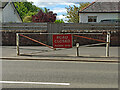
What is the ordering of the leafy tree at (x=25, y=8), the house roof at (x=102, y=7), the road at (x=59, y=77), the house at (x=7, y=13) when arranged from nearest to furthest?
the road at (x=59, y=77) < the house roof at (x=102, y=7) < the house at (x=7, y=13) < the leafy tree at (x=25, y=8)

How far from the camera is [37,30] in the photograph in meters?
15.1

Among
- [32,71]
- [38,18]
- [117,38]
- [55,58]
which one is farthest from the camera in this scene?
[38,18]

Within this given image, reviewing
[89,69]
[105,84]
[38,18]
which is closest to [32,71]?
[89,69]

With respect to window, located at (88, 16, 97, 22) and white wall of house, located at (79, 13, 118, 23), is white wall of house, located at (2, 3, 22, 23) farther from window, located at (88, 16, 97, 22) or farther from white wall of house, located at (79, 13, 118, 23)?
window, located at (88, 16, 97, 22)

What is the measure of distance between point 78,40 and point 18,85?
10.1m

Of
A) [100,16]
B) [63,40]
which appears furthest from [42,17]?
[63,40]

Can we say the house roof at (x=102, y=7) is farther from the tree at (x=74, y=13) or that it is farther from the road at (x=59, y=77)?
the road at (x=59, y=77)

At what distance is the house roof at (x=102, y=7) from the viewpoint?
2678cm

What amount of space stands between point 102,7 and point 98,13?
55.4 inches

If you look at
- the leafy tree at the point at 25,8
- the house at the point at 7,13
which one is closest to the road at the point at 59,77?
the house at the point at 7,13

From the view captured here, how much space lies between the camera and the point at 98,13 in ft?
88.0

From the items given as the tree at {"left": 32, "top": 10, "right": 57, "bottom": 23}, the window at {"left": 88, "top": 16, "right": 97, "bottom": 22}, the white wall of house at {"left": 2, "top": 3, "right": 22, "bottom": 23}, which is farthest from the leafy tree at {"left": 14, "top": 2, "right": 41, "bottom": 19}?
the window at {"left": 88, "top": 16, "right": 97, "bottom": 22}

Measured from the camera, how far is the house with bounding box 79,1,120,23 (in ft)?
87.2

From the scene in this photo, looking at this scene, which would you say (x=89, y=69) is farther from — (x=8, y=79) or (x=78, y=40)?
(x=78, y=40)
